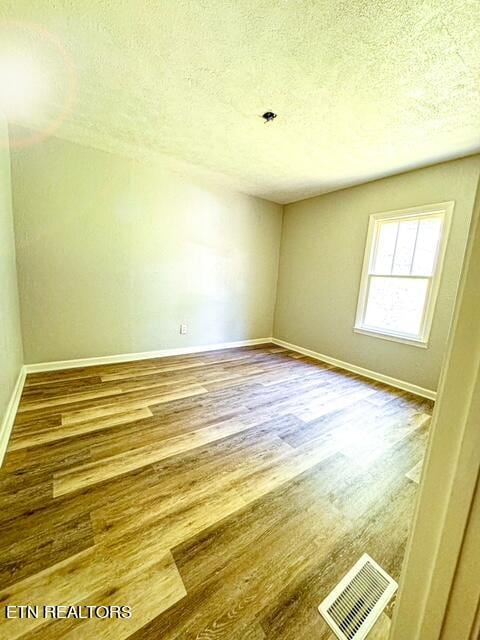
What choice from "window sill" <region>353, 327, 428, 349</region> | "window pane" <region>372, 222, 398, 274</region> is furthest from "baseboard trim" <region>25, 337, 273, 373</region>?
"window pane" <region>372, 222, 398, 274</region>

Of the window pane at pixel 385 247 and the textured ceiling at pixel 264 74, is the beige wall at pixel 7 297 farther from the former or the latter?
the window pane at pixel 385 247

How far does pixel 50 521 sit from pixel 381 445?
2092 millimetres

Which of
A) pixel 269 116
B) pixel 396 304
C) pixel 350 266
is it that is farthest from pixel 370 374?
pixel 269 116

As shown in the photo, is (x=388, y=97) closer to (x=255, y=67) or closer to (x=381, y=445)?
(x=255, y=67)

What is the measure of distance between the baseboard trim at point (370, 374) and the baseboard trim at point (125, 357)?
0.93 meters

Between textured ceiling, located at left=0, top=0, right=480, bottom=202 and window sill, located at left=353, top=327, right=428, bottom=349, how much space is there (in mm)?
1912

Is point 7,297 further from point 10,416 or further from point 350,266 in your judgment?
point 350,266

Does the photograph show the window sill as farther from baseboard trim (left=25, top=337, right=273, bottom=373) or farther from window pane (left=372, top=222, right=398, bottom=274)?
baseboard trim (left=25, top=337, right=273, bottom=373)

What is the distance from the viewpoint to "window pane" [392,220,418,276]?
2.94 meters

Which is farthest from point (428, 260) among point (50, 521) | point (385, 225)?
point (50, 521)

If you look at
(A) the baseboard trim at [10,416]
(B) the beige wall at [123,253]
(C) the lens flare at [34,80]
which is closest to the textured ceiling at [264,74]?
(C) the lens flare at [34,80]

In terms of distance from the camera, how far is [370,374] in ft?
10.8

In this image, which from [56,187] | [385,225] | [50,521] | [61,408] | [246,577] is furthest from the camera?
[385,225]

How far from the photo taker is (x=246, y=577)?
38.9 inches
